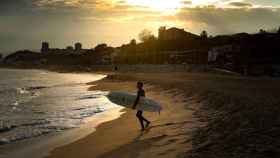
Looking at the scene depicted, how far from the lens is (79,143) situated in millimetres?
Result: 13680

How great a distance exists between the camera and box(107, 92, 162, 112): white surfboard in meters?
15.4

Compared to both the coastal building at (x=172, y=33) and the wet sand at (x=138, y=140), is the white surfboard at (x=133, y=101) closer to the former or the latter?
the wet sand at (x=138, y=140)

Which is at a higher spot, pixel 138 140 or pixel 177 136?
pixel 177 136

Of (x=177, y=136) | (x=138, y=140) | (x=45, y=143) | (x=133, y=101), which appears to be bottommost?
(x=45, y=143)

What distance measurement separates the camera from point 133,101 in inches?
655

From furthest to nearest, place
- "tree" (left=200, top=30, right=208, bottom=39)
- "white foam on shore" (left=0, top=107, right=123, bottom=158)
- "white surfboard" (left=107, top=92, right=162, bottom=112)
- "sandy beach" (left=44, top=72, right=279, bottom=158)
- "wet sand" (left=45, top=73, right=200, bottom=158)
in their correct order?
"tree" (left=200, top=30, right=208, bottom=39) < "white surfboard" (left=107, top=92, right=162, bottom=112) < "white foam on shore" (left=0, top=107, right=123, bottom=158) < "wet sand" (left=45, top=73, right=200, bottom=158) < "sandy beach" (left=44, top=72, right=279, bottom=158)

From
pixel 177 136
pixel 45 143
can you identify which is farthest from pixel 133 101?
pixel 177 136

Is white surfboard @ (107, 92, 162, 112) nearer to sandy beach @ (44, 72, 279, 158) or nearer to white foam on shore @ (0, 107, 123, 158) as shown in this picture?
sandy beach @ (44, 72, 279, 158)

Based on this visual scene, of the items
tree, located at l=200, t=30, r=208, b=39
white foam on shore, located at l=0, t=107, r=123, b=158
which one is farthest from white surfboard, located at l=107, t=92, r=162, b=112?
tree, located at l=200, t=30, r=208, b=39

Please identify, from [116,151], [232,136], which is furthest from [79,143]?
[232,136]

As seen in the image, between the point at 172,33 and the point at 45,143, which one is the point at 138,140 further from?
the point at 172,33

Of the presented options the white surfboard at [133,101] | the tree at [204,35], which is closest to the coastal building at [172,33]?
the tree at [204,35]

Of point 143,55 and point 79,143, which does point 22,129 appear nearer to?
point 79,143

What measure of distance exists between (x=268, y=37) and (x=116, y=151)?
64.0 meters
